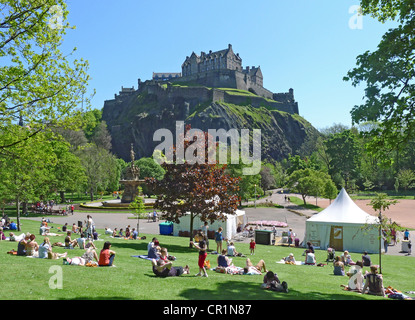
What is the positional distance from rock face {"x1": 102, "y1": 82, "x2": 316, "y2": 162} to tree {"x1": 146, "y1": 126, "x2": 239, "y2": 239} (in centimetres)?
9548

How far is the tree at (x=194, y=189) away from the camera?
63.7 ft

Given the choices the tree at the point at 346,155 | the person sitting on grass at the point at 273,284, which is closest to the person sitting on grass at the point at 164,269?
the person sitting on grass at the point at 273,284

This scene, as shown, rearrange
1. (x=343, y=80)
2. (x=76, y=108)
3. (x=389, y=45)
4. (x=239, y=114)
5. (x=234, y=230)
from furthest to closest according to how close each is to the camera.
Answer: (x=239, y=114), (x=234, y=230), (x=76, y=108), (x=343, y=80), (x=389, y=45)

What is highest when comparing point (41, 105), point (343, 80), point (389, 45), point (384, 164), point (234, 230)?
point (389, 45)

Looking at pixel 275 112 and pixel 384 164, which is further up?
pixel 275 112

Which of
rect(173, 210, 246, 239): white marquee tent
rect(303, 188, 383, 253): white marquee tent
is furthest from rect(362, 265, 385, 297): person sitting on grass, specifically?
rect(173, 210, 246, 239): white marquee tent

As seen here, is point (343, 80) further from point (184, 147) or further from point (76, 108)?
point (184, 147)

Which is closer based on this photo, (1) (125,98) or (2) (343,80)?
(2) (343,80)

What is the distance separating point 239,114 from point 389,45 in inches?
4611

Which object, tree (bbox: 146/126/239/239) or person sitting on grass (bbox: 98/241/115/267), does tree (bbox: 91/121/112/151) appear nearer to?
tree (bbox: 146/126/239/239)

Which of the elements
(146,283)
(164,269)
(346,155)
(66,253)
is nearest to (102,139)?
(346,155)

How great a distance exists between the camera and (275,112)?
14225 centimetres

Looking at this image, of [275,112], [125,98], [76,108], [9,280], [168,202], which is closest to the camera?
[9,280]
